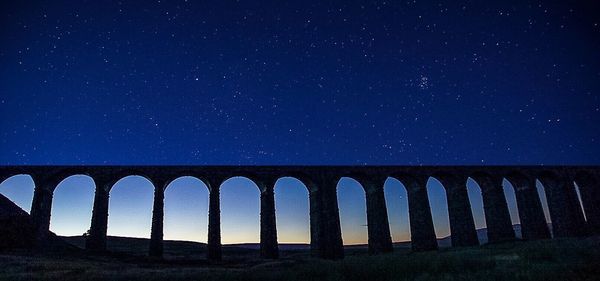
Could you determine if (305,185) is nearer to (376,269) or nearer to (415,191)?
(415,191)

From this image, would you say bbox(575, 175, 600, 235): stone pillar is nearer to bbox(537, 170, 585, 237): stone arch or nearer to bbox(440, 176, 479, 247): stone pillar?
bbox(537, 170, 585, 237): stone arch

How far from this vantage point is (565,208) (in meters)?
39.7

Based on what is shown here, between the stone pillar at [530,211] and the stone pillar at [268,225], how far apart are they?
24.2 metres

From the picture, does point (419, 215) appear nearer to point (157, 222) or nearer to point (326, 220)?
point (326, 220)

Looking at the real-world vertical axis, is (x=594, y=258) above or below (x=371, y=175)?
below

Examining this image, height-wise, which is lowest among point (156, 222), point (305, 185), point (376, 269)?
point (376, 269)

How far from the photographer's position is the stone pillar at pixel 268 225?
31.5m

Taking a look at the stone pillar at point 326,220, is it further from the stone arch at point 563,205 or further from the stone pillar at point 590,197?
the stone pillar at point 590,197

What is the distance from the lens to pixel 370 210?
3550 centimetres

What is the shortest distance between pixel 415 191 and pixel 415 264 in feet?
74.2

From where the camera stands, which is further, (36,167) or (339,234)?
(339,234)

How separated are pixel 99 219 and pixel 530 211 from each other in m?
38.5

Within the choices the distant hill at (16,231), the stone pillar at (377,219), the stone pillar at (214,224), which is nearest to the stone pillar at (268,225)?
the stone pillar at (214,224)

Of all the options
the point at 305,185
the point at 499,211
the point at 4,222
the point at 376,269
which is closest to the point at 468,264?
the point at 376,269
